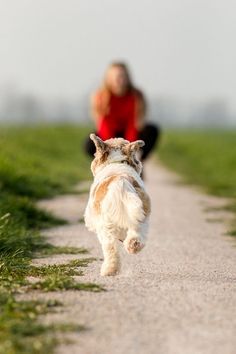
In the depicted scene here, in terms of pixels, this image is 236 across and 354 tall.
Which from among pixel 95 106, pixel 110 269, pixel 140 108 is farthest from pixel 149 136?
pixel 110 269

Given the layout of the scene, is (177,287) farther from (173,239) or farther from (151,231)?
(151,231)

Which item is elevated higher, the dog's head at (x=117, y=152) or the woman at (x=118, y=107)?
the dog's head at (x=117, y=152)

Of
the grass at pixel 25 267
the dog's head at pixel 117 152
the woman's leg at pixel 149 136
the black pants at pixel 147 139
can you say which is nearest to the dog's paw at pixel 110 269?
the grass at pixel 25 267

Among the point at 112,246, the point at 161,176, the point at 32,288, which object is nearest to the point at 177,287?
the point at 112,246

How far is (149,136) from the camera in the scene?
555 inches

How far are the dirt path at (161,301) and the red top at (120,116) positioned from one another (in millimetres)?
4425

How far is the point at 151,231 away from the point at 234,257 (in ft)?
5.68

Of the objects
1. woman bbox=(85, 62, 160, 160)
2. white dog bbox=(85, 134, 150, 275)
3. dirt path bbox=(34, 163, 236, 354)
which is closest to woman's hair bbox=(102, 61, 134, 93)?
woman bbox=(85, 62, 160, 160)

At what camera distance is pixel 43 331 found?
3984mm

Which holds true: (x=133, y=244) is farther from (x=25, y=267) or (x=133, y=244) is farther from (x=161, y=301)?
(x=25, y=267)

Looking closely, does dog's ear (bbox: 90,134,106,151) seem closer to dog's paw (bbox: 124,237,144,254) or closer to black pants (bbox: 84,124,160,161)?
dog's paw (bbox: 124,237,144,254)

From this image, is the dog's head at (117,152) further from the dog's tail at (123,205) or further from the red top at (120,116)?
the red top at (120,116)

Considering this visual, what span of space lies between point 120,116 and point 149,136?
164cm

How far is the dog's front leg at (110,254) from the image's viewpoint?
5289 mm
